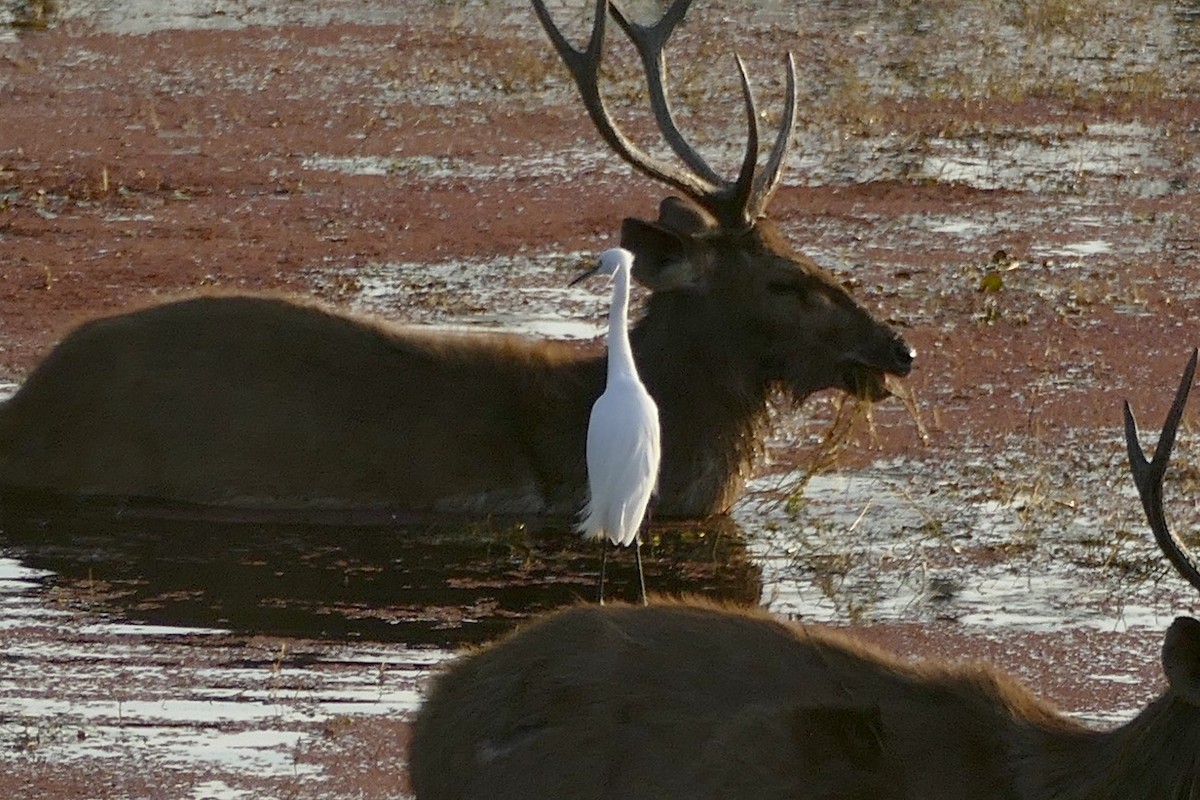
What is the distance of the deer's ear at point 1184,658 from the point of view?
15.4 feet

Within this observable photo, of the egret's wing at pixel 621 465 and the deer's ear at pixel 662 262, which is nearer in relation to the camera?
the egret's wing at pixel 621 465

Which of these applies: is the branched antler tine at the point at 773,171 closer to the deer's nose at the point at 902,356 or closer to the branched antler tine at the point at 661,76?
the branched antler tine at the point at 661,76

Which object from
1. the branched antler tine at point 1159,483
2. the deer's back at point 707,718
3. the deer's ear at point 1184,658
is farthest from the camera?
the deer's back at point 707,718

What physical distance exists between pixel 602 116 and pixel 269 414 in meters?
1.82

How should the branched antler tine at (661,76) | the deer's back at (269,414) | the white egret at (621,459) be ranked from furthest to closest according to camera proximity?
the branched antler tine at (661,76), the deer's back at (269,414), the white egret at (621,459)

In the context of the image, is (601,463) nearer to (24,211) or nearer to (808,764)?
(808,764)

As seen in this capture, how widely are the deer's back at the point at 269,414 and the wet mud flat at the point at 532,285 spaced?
23 centimetres

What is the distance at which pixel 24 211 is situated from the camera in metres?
15.7

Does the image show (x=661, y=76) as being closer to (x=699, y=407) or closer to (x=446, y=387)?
(x=699, y=407)

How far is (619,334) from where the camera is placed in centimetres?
867

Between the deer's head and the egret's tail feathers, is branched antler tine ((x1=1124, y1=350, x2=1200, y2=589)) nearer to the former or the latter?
the egret's tail feathers

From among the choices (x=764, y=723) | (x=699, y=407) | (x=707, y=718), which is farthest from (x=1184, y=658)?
(x=699, y=407)

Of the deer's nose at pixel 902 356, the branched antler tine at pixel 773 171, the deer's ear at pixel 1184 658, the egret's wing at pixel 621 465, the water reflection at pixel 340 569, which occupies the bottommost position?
the water reflection at pixel 340 569

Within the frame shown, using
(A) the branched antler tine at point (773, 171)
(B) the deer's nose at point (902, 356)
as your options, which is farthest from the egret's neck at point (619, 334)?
(B) the deer's nose at point (902, 356)
